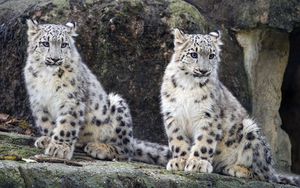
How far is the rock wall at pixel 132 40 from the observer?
35.6 feet

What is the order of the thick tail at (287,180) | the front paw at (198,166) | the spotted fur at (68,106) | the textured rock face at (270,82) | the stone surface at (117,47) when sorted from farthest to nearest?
the textured rock face at (270,82) < the stone surface at (117,47) < the thick tail at (287,180) < the spotted fur at (68,106) < the front paw at (198,166)

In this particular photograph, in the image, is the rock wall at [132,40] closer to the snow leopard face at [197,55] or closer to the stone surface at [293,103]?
the stone surface at [293,103]

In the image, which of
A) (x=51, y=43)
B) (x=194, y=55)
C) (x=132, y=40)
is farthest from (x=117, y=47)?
(x=194, y=55)

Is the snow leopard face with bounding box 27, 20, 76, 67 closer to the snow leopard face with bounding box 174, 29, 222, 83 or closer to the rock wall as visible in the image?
the snow leopard face with bounding box 174, 29, 222, 83

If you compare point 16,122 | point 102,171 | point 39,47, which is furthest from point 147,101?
point 102,171

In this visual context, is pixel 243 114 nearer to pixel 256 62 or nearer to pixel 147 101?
pixel 147 101

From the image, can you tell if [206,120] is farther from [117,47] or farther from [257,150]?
[117,47]

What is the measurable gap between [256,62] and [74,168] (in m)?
5.23

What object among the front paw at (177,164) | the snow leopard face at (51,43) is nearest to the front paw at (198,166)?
the front paw at (177,164)

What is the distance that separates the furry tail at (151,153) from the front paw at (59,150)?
1.10 meters

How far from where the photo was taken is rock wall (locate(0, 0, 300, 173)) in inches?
427

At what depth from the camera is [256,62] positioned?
12.0 m

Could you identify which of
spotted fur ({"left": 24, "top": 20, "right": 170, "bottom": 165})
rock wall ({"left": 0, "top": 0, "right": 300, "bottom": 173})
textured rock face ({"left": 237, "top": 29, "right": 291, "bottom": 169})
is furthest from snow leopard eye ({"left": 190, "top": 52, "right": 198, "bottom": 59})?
textured rock face ({"left": 237, "top": 29, "right": 291, "bottom": 169})

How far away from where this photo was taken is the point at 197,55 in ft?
28.2
